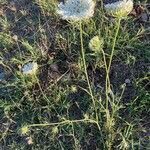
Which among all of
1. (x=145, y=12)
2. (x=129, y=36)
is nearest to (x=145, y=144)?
(x=129, y=36)

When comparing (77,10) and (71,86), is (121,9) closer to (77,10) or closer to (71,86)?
(77,10)

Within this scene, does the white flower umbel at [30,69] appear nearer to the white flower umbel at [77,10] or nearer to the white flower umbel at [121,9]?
the white flower umbel at [77,10]

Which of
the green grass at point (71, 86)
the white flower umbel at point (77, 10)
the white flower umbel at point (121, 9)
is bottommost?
the green grass at point (71, 86)

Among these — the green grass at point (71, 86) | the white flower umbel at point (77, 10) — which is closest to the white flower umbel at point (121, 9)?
the white flower umbel at point (77, 10)

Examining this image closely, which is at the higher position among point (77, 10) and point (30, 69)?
point (77, 10)

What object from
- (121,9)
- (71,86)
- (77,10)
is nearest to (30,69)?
(71,86)

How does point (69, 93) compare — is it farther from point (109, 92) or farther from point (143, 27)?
point (143, 27)
